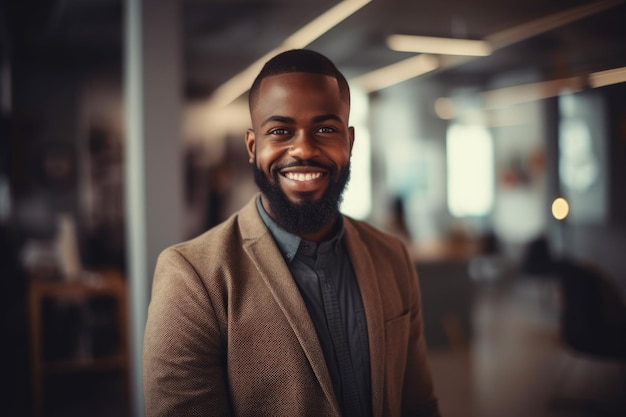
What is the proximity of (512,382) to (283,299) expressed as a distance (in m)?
4.06

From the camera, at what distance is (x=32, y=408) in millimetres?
4496

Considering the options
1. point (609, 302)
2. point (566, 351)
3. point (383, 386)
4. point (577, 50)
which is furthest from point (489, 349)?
point (383, 386)

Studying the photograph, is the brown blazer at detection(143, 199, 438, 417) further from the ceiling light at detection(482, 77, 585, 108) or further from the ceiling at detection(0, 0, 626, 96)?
the ceiling light at detection(482, 77, 585, 108)

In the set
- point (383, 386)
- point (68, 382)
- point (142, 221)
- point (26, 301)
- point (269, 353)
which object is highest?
point (142, 221)

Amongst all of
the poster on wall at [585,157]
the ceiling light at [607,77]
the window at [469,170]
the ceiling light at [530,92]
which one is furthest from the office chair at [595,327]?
the window at [469,170]

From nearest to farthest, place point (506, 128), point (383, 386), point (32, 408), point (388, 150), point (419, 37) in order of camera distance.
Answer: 1. point (383, 386)
2. point (419, 37)
3. point (32, 408)
4. point (506, 128)
5. point (388, 150)

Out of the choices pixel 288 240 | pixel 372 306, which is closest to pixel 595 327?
pixel 372 306

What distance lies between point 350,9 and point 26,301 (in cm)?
464

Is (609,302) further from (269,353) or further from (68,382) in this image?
(68,382)

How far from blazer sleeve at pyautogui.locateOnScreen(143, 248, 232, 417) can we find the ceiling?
179 cm

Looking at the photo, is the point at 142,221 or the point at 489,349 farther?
the point at 489,349

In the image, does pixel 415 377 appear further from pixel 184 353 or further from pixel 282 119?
pixel 282 119

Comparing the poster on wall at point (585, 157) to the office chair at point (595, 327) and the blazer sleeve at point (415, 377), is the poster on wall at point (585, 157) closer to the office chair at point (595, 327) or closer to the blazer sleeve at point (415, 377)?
the office chair at point (595, 327)

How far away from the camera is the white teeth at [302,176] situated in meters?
1.38
